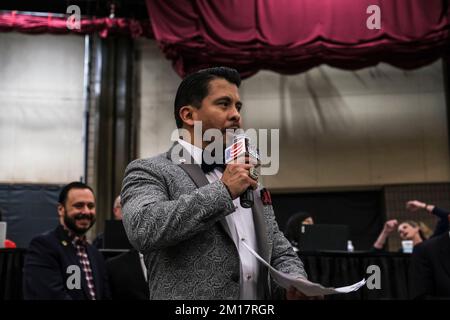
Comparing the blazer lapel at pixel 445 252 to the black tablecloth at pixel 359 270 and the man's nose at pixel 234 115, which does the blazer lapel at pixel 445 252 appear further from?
the man's nose at pixel 234 115

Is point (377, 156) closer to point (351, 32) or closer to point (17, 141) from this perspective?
point (351, 32)

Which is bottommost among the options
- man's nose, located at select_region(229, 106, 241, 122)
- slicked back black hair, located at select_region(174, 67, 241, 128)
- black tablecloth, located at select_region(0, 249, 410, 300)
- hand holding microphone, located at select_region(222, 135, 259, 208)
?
black tablecloth, located at select_region(0, 249, 410, 300)

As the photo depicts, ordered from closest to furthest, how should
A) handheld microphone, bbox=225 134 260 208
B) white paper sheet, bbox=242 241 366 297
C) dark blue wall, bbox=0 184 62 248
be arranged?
white paper sheet, bbox=242 241 366 297
handheld microphone, bbox=225 134 260 208
dark blue wall, bbox=0 184 62 248

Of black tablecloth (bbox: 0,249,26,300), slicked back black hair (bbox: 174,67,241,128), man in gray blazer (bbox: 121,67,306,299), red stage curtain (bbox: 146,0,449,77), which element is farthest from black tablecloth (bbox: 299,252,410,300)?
slicked back black hair (bbox: 174,67,241,128)

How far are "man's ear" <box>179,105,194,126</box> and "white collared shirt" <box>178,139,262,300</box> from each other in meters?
0.07

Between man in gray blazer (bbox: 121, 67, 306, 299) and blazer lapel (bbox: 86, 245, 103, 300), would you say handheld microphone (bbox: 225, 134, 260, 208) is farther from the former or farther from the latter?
blazer lapel (bbox: 86, 245, 103, 300)

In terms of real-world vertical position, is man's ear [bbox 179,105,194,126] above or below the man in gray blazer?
above

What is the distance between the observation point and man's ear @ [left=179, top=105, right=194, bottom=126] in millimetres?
1612

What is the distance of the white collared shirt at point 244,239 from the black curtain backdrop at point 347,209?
641 cm

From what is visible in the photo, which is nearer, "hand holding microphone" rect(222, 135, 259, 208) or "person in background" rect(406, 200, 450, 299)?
"hand holding microphone" rect(222, 135, 259, 208)

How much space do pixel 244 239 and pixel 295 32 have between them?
18.0ft

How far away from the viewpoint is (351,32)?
6582 millimetres

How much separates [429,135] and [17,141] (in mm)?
5586

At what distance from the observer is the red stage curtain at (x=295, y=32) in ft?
21.5
